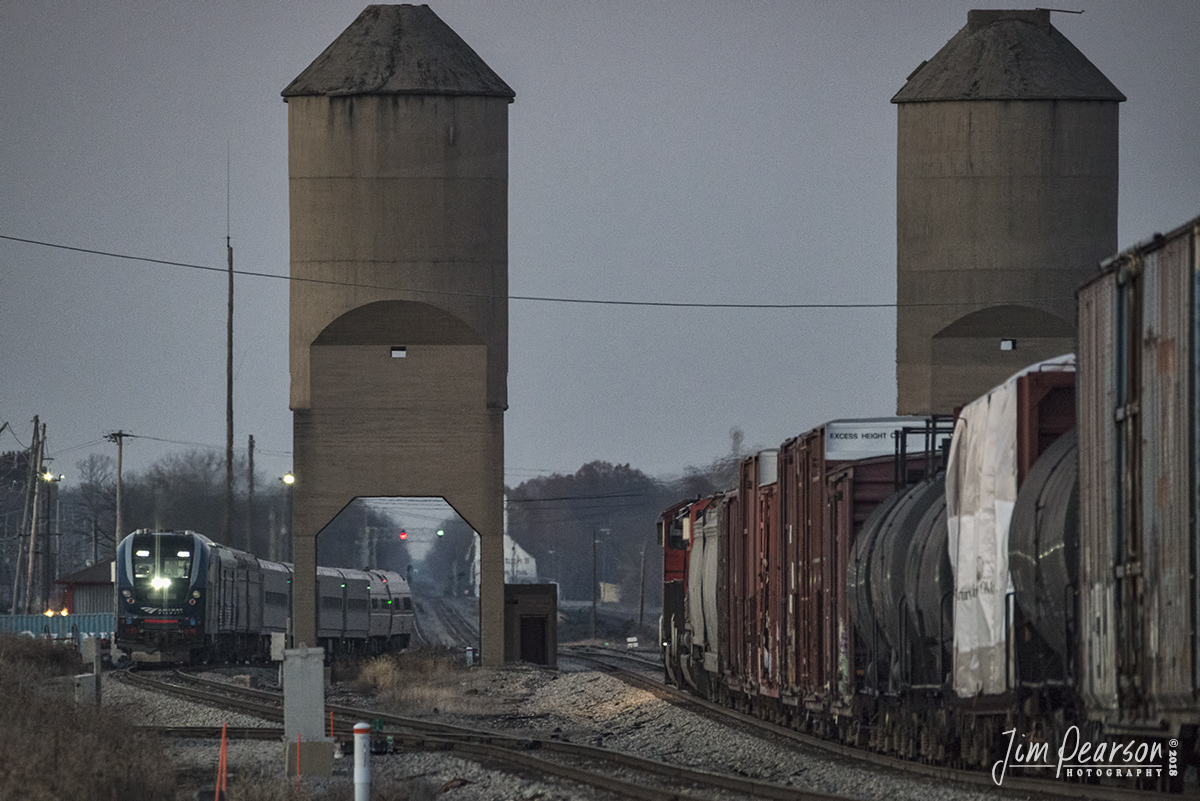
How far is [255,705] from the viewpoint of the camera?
31703mm

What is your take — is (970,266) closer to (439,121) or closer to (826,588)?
(439,121)

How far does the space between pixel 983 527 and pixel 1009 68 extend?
37751 mm

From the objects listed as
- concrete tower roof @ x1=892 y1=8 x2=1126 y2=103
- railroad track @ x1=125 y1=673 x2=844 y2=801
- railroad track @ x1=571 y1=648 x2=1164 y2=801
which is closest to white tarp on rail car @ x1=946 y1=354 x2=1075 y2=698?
railroad track @ x1=571 y1=648 x2=1164 y2=801

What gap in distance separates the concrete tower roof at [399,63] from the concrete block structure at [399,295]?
66mm

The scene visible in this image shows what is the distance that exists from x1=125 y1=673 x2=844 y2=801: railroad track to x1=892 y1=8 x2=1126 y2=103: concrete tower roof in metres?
27.7

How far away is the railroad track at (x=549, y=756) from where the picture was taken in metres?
16.7

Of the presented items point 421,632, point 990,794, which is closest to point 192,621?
point 990,794

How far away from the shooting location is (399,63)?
4616 centimetres

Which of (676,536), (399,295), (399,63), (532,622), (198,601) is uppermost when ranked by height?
(399,63)

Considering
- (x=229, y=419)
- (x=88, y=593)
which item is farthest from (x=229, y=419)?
(x=88, y=593)

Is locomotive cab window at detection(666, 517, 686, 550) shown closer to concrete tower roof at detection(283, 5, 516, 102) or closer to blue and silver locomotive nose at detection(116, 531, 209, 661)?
concrete tower roof at detection(283, 5, 516, 102)

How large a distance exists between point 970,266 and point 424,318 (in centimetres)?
1568

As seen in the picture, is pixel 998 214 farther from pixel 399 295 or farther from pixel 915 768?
pixel 915 768

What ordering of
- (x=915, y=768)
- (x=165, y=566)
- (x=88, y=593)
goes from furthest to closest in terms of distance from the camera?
(x=88, y=593) < (x=165, y=566) < (x=915, y=768)
